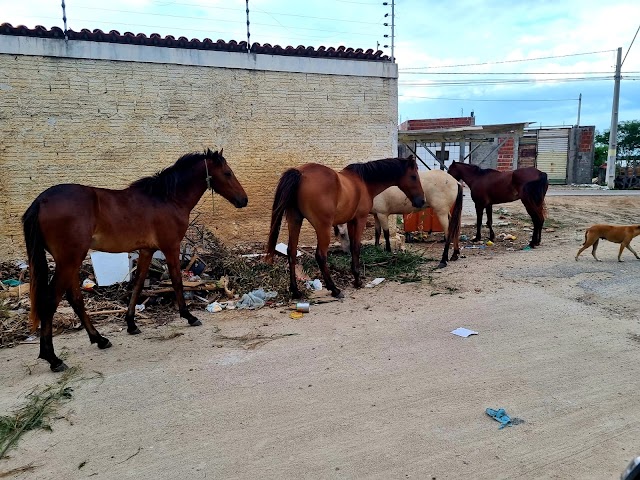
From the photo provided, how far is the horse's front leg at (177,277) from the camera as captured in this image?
481 cm

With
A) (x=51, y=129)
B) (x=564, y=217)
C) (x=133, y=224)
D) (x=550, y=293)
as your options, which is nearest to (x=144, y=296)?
(x=133, y=224)

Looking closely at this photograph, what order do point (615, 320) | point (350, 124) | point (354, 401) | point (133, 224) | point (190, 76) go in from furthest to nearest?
point (350, 124), point (190, 76), point (615, 320), point (133, 224), point (354, 401)

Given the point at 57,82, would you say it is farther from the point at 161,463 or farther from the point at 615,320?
the point at 615,320

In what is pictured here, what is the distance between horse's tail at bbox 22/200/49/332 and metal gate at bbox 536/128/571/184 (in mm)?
29587

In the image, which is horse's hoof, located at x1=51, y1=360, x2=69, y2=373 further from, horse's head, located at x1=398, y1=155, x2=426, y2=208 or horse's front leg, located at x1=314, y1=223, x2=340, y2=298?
horse's head, located at x1=398, y1=155, x2=426, y2=208

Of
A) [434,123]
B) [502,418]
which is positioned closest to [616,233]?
[502,418]

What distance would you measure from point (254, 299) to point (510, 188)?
21.8 ft

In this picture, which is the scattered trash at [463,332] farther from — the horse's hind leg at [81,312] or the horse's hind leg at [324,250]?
the horse's hind leg at [81,312]

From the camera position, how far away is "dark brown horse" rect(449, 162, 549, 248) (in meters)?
9.21

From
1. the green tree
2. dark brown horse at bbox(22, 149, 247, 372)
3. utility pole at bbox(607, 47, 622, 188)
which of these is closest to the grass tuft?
dark brown horse at bbox(22, 149, 247, 372)

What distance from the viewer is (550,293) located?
5.92 m

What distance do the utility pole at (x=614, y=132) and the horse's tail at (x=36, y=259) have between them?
26.3 m

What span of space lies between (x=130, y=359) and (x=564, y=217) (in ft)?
43.6

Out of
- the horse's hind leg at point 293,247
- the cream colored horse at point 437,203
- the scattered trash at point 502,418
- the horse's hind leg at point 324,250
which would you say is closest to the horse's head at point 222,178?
the horse's hind leg at point 293,247
